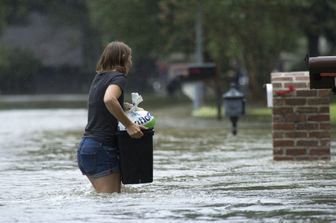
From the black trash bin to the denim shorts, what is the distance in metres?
0.10

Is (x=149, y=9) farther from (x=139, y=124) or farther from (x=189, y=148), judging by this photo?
(x=139, y=124)

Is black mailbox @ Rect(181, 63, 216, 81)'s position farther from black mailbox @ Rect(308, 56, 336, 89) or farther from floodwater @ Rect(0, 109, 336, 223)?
black mailbox @ Rect(308, 56, 336, 89)

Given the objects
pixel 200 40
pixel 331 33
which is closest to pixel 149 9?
pixel 331 33

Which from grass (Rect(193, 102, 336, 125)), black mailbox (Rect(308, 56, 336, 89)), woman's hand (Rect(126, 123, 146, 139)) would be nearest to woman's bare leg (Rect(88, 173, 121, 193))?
woman's hand (Rect(126, 123, 146, 139))

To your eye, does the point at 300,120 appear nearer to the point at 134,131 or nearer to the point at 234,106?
the point at 134,131

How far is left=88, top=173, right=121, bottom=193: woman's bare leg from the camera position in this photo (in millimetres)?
11844

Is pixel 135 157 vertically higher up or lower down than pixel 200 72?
lower down

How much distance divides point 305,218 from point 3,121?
80.6 ft

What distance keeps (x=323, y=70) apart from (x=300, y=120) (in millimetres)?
2940

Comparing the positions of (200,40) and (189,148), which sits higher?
(200,40)

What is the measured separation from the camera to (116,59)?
11898mm

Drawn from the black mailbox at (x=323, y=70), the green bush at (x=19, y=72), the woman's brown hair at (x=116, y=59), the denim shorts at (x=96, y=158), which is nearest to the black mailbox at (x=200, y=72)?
the black mailbox at (x=323, y=70)

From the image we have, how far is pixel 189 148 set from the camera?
1981 centimetres

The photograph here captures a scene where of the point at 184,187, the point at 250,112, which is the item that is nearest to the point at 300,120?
the point at 184,187
